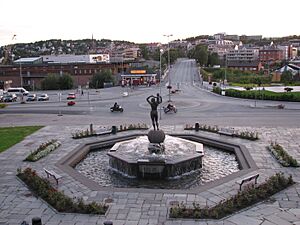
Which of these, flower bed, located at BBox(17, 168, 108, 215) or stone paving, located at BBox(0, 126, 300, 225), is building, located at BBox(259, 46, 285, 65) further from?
flower bed, located at BBox(17, 168, 108, 215)

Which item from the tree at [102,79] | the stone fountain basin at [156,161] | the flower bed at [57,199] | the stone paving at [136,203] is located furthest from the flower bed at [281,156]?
the tree at [102,79]

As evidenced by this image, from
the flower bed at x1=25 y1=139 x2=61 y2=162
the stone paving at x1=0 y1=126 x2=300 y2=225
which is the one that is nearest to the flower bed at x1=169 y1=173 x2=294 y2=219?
the stone paving at x1=0 y1=126 x2=300 y2=225

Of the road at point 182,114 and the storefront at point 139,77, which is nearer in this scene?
the road at point 182,114

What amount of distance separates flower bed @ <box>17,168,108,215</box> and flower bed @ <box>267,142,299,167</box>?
10.6 metres

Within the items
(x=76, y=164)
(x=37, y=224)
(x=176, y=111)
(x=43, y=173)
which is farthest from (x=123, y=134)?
(x=37, y=224)

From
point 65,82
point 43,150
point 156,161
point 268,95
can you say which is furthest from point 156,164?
point 65,82

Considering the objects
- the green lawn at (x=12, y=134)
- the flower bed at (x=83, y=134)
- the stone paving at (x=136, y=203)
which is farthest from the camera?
the flower bed at (x=83, y=134)

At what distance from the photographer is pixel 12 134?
2933 centimetres

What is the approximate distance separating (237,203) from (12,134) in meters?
21.0

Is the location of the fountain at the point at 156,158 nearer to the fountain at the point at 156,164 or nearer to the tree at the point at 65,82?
the fountain at the point at 156,164

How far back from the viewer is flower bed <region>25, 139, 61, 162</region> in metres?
21.8

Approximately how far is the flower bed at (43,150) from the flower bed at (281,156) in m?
14.0

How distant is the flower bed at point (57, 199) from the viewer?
14.2 m

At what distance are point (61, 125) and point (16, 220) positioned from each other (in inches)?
802
